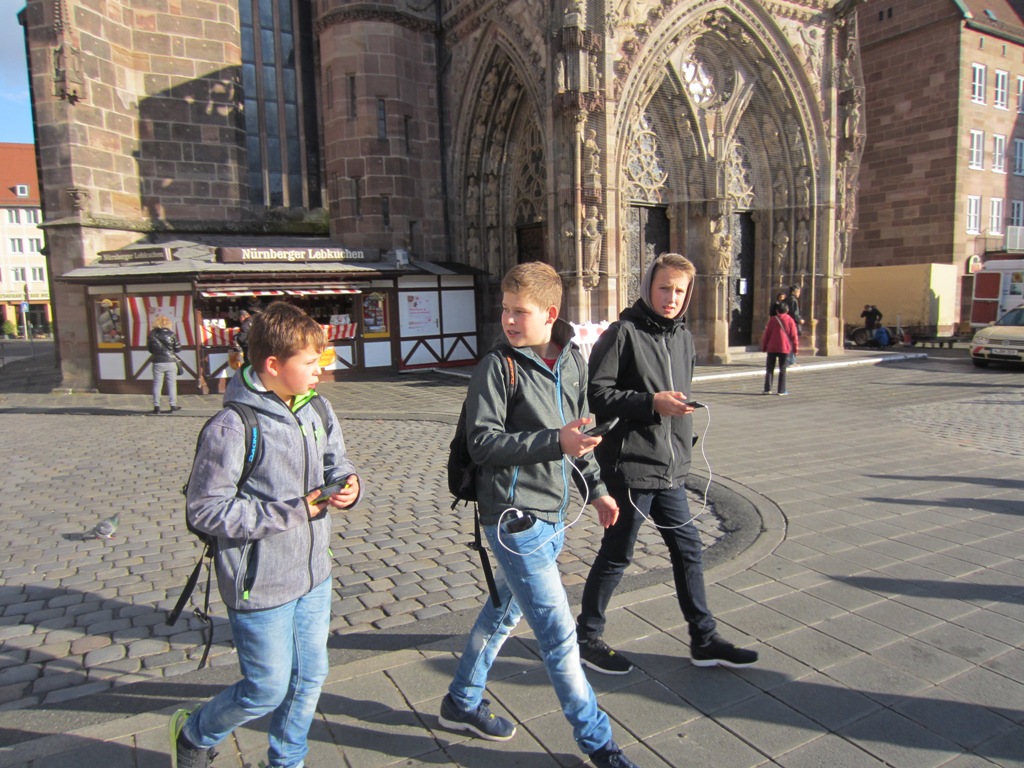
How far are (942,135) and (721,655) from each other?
2864cm

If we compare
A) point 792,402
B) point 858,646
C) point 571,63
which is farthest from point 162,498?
point 571,63

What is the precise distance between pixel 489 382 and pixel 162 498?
17.2 ft

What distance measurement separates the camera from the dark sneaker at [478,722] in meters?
2.72

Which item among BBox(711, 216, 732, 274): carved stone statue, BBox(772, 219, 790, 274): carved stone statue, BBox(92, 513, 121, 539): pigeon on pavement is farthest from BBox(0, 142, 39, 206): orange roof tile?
BBox(92, 513, 121, 539): pigeon on pavement

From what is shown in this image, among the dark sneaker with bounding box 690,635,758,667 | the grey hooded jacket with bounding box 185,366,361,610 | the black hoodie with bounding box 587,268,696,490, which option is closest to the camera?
the grey hooded jacket with bounding box 185,366,361,610

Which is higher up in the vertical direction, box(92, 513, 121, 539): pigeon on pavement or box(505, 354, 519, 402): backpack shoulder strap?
box(505, 354, 519, 402): backpack shoulder strap

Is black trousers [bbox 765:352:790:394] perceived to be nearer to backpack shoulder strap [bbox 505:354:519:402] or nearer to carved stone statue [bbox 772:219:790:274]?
carved stone statue [bbox 772:219:790:274]

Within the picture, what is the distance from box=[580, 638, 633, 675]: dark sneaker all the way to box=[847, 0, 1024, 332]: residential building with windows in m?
24.6

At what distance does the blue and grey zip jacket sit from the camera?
7.81 feet

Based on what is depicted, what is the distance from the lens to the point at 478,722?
273 centimetres

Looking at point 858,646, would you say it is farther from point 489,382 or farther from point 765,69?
point 765,69

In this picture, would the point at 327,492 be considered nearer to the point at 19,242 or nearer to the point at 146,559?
the point at 146,559

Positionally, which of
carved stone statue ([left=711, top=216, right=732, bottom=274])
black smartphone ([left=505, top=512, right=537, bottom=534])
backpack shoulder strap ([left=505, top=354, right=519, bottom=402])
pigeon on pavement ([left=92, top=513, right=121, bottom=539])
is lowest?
pigeon on pavement ([left=92, top=513, right=121, bottom=539])

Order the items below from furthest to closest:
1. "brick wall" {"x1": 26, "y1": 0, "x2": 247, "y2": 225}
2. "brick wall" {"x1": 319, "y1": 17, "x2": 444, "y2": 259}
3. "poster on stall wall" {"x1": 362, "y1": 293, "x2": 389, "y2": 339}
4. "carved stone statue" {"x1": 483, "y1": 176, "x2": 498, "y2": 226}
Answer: "carved stone statue" {"x1": 483, "y1": 176, "x2": 498, "y2": 226} → "brick wall" {"x1": 319, "y1": 17, "x2": 444, "y2": 259} → "poster on stall wall" {"x1": 362, "y1": 293, "x2": 389, "y2": 339} → "brick wall" {"x1": 26, "y1": 0, "x2": 247, "y2": 225}
